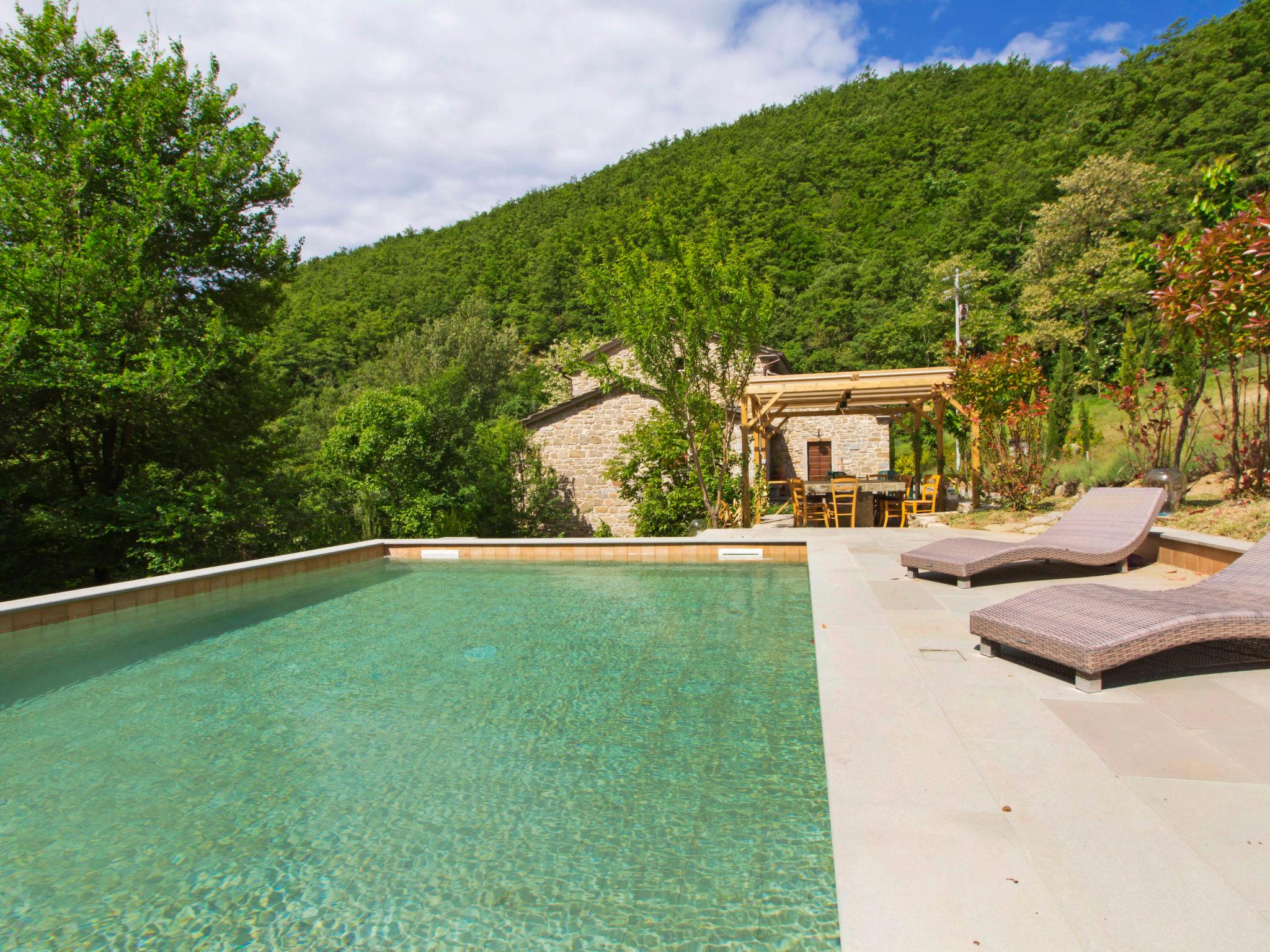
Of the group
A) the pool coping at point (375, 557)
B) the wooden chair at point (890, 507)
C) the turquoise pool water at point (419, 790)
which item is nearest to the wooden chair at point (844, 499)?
the wooden chair at point (890, 507)

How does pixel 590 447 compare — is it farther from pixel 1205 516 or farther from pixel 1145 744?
pixel 1145 744

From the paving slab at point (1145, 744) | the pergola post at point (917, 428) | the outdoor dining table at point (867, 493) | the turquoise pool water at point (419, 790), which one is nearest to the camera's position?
the turquoise pool water at point (419, 790)

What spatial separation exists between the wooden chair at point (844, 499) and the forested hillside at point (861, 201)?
21405 mm

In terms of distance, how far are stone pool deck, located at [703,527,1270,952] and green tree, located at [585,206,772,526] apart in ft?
24.7

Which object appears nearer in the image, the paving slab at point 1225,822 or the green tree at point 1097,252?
the paving slab at point 1225,822

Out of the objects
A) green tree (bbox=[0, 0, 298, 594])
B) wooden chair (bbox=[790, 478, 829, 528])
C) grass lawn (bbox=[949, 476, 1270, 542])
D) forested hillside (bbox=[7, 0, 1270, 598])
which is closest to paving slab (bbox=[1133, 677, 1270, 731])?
grass lawn (bbox=[949, 476, 1270, 542])

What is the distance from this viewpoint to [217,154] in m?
10.1

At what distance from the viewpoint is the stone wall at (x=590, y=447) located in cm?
1639

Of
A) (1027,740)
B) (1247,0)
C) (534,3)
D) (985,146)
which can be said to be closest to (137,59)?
(534,3)

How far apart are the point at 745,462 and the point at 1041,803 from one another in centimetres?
908

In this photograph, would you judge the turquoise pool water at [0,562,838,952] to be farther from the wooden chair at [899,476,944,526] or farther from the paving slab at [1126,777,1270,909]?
the wooden chair at [899,476,944,526]

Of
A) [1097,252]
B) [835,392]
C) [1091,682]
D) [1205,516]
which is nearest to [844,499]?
[835,392]

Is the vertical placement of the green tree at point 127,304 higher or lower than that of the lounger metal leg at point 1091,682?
higher

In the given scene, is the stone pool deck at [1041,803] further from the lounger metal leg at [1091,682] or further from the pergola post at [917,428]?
the pergola post at [917,428]
